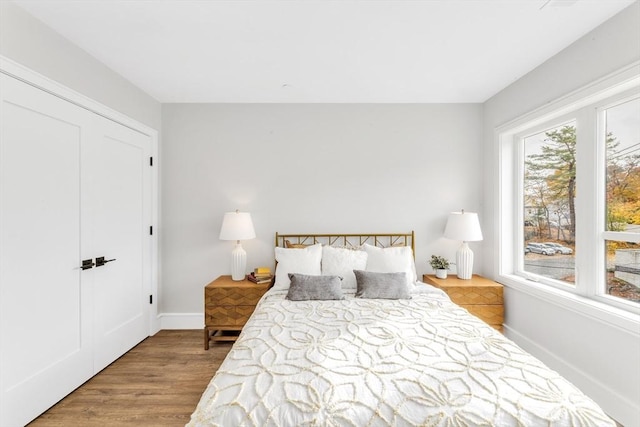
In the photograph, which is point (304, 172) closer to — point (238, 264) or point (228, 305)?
point (238, 264)

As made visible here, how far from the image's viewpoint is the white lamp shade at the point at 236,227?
2955mm

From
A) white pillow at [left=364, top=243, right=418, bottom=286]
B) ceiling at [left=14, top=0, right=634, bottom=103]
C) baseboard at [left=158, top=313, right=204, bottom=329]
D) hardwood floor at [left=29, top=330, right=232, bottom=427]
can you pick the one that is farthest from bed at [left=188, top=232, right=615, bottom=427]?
ceiling at [left=14, top=0, right=634, bottom=103]

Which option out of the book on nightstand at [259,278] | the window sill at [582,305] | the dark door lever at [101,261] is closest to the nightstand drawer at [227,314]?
the book on nightstand at [259,278]

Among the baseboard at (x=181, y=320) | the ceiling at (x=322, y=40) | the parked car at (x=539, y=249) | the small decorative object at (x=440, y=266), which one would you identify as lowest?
the baseboard at (x=181, y=320)

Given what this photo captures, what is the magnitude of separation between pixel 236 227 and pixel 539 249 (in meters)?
3.06

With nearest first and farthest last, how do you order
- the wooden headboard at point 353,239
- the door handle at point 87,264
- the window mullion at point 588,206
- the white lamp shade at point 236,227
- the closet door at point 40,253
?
the closet door at point 40,253, the window mullion at point 588,206, the door handle at point 87,264, the white lamp shade at point 236,227, the wooden headboard at point 353,239

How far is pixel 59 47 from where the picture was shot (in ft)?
6.75

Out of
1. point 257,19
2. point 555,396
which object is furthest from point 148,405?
point 257,19

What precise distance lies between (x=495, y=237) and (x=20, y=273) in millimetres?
4069

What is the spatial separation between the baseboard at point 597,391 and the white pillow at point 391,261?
4.00 ft

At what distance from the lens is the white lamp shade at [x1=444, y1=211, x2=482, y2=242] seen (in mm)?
2968

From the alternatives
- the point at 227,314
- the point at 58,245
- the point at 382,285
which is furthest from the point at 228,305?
the point at 382,285

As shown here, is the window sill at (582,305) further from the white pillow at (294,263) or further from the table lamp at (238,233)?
the table lamp at (238,233)

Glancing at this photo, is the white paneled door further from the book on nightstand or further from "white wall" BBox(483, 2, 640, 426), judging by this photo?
"white wall" BBox(483, 2, 640, 426)
